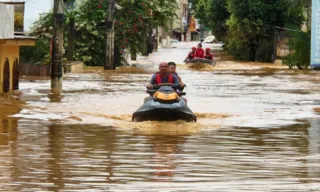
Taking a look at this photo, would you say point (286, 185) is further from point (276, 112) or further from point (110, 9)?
point (110, 9)

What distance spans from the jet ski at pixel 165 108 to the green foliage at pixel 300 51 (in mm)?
34178

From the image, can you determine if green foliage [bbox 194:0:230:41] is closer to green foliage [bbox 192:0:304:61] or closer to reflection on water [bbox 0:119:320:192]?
green foliage [bbox 192:0:304:61]

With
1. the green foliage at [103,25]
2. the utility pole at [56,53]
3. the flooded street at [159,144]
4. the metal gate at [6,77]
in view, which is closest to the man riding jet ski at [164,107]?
the flooded street at [159,144]

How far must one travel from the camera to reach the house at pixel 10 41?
27375 millimetres

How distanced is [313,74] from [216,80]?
25.0 feet

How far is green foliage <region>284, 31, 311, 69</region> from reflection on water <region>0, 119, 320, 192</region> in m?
33.6

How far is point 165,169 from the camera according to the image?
1325 centimetres

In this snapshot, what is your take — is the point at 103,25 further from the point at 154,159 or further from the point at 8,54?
the point at 154,159

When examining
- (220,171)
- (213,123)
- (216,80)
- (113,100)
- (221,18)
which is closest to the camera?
(220,171)

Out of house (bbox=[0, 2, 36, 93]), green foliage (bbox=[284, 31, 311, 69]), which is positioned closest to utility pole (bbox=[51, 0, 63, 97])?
house (bbox=[0, 2, 36, 93])

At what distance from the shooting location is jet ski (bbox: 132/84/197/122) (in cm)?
1977

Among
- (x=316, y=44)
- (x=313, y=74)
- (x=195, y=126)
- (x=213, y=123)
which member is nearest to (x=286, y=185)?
(x=195, y=126)

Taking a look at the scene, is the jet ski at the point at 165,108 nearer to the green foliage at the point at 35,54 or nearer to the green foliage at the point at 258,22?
the green foliage at the point at 35,54

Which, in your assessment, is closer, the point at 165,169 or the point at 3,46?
the point at 165,169
